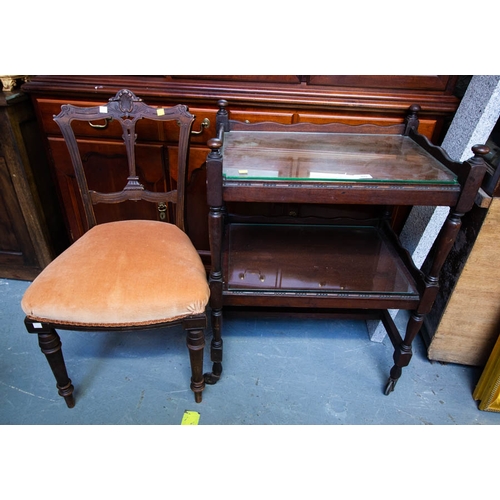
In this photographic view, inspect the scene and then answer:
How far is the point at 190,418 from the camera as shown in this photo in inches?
52.8

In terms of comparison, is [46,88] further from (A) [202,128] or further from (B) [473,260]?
(B) [473,260]

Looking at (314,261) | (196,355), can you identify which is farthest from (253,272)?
(196,355)

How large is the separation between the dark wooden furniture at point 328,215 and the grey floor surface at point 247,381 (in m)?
0.12

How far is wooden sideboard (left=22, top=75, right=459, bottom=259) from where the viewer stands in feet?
4.70

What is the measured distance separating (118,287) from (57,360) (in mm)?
377

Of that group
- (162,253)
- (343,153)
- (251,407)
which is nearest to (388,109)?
(343,153)

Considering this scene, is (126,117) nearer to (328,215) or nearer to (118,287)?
(118,287)

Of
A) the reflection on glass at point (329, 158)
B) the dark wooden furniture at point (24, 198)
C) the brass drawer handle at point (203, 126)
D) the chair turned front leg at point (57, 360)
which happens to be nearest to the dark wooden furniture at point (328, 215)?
the reflection on glass at point (329, 158)

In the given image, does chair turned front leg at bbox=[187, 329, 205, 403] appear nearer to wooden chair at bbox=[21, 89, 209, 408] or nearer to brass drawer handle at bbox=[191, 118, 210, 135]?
wooden chair at bbox=[21, 89, 209, 408]

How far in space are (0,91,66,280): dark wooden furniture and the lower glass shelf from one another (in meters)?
0.93

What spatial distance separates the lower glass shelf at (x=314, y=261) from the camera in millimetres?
1308

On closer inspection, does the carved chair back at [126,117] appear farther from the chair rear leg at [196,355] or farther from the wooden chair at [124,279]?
the chair rear leg at [196,355]

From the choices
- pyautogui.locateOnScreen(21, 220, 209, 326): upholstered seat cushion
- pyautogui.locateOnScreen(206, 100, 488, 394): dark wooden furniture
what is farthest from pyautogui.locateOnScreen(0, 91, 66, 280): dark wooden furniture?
pyautogui.locateOnScreen(206, 100, 488, 394): dark wooden furniture

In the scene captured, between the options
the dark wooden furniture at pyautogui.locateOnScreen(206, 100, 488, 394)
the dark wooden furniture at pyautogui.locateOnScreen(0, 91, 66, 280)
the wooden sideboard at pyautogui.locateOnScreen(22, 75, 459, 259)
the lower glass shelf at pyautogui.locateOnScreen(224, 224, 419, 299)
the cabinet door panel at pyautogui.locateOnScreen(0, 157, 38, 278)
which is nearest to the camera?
the dark wooden furniture at pyautogui.locateOnScreen(206, 100, 488, 394)
